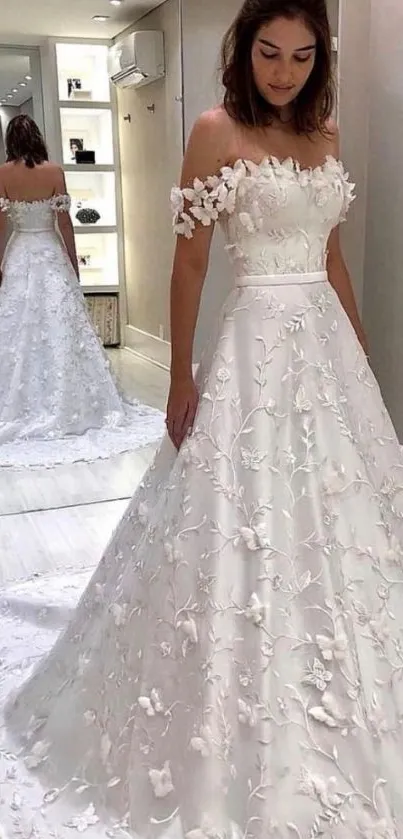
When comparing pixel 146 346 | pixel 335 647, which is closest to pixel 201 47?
pixel 146 346

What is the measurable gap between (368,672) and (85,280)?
1.80 meters

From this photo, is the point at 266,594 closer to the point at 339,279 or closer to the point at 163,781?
the point at 163,781

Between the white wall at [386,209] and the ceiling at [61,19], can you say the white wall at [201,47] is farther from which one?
the white wall at [386,209]

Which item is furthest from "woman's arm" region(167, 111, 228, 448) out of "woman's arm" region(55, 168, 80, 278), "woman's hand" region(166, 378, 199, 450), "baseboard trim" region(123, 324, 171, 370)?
"woman's arm" region(55, 168, 80, 278)

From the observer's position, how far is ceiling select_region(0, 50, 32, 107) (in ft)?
7.13

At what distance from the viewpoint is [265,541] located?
1.08m

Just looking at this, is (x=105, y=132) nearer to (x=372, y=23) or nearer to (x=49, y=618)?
(x=372, y=23)

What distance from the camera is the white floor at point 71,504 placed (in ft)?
7.23

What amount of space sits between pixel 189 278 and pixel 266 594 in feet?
1.57

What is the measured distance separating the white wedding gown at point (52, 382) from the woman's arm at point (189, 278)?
1491 millimetres

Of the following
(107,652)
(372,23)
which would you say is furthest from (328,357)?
(372,23)

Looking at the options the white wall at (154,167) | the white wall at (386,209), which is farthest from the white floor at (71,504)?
the white wall at (386,209)

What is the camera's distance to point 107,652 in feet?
4.13

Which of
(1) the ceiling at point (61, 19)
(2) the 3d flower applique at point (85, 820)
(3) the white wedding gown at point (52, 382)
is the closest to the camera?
(2) the 3d flower applique at point (85, 820)
